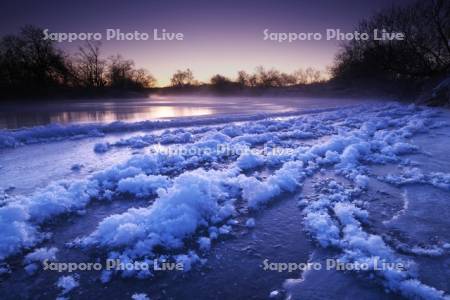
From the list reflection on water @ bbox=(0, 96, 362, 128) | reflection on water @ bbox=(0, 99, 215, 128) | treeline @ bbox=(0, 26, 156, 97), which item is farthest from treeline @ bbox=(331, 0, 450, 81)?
treeline @ bbox=(0, 26, 156, 97)

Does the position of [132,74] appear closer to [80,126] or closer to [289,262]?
[80,126]

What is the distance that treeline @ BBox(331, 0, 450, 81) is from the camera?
22.8 meters

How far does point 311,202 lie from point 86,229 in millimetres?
2645

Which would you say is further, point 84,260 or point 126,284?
point 84,260

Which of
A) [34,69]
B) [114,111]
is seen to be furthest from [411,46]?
[34,69]

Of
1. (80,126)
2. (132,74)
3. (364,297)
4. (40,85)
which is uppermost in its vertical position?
(132,74)

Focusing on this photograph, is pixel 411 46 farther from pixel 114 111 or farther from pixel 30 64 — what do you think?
pixel 30 64

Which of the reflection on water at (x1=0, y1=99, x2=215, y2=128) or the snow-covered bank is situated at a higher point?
the reflection on water at (x1=0, y1=99, x2=215, y2=128)

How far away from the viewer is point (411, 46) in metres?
25.2

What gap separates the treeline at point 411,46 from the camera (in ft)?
74.9

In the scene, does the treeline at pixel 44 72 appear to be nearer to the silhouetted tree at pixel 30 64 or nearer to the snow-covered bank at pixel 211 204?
the silhouetted tree at pixel 30 64

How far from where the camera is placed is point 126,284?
215 centimetres

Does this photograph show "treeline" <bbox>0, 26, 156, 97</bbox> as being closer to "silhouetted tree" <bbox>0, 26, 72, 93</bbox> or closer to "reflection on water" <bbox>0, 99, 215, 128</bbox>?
"silhouetted tree" <bbox>0, 26, 72, 93</bbox>

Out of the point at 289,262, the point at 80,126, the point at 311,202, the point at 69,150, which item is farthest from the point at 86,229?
the point at 80,126
